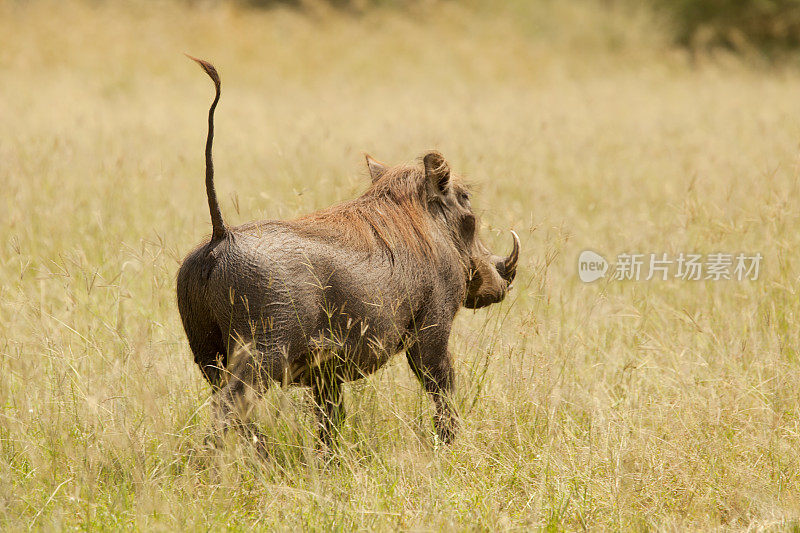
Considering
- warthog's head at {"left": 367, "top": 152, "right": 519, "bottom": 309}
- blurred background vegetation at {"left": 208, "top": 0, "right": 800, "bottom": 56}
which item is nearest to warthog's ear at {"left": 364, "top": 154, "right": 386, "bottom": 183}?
warthog's head at {"left": 367, "top": 152, "right": 519, "bottom": 309}

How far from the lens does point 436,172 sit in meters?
2.93

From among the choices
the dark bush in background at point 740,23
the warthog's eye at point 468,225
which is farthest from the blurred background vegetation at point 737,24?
the warthog's eye at point 468,225

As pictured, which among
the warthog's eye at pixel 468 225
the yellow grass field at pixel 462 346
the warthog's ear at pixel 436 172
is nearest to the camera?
the yellow grass field at pixel 462 346

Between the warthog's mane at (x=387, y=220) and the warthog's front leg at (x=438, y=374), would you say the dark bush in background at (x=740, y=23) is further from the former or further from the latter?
the warthog's front leg at (x=438, y=374)

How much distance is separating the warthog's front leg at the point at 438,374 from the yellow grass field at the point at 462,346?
65 mm

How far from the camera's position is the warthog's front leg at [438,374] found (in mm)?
2828

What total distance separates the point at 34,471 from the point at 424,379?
125 cm

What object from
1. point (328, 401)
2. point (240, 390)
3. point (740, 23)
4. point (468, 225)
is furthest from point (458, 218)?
point (740, 23)

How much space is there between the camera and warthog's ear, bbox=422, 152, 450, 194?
9.50 ft

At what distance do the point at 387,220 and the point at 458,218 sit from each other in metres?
0.34

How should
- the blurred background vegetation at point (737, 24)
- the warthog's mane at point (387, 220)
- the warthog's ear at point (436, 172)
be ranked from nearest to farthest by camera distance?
the warthog's mane at point (387, 220) → the warthog's ear at point (436, 172) → the blurred background vegetation at point (737, 24)

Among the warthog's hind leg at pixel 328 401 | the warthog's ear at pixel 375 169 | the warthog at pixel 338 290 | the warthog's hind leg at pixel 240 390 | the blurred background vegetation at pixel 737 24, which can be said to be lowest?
the warthog's hind leg at pixel 328 401

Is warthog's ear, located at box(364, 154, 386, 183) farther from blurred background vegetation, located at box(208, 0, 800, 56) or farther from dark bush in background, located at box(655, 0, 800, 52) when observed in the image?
dark bush in background, located at box(655, 0, 800, 52)

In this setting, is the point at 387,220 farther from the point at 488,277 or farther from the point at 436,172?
the point at 488,277
